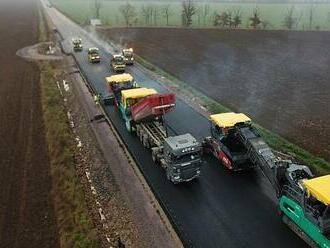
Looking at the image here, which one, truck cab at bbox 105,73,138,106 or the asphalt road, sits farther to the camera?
truck cab at bbox 105,73,138,106

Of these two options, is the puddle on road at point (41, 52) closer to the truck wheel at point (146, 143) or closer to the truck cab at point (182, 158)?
the truck wheel at point (146, 143)

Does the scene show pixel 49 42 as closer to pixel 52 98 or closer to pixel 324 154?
pixel 52 98

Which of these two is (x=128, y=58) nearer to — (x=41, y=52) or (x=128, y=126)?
(x=41, y=52)

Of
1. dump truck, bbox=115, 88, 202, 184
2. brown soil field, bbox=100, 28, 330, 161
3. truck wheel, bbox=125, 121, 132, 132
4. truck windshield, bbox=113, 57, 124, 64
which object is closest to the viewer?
dump truck, bbox=115, 88, 202, 184

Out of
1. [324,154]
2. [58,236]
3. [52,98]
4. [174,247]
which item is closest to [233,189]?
[174,247]

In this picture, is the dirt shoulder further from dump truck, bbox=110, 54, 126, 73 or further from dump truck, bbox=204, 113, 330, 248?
dump truck, bbox=110, 54, 126, 73

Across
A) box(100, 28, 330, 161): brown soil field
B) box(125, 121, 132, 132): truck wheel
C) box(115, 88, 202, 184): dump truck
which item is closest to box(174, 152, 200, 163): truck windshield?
box(115, 88, 202, 184): dump truck

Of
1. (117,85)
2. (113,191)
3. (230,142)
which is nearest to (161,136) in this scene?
(230,142)
